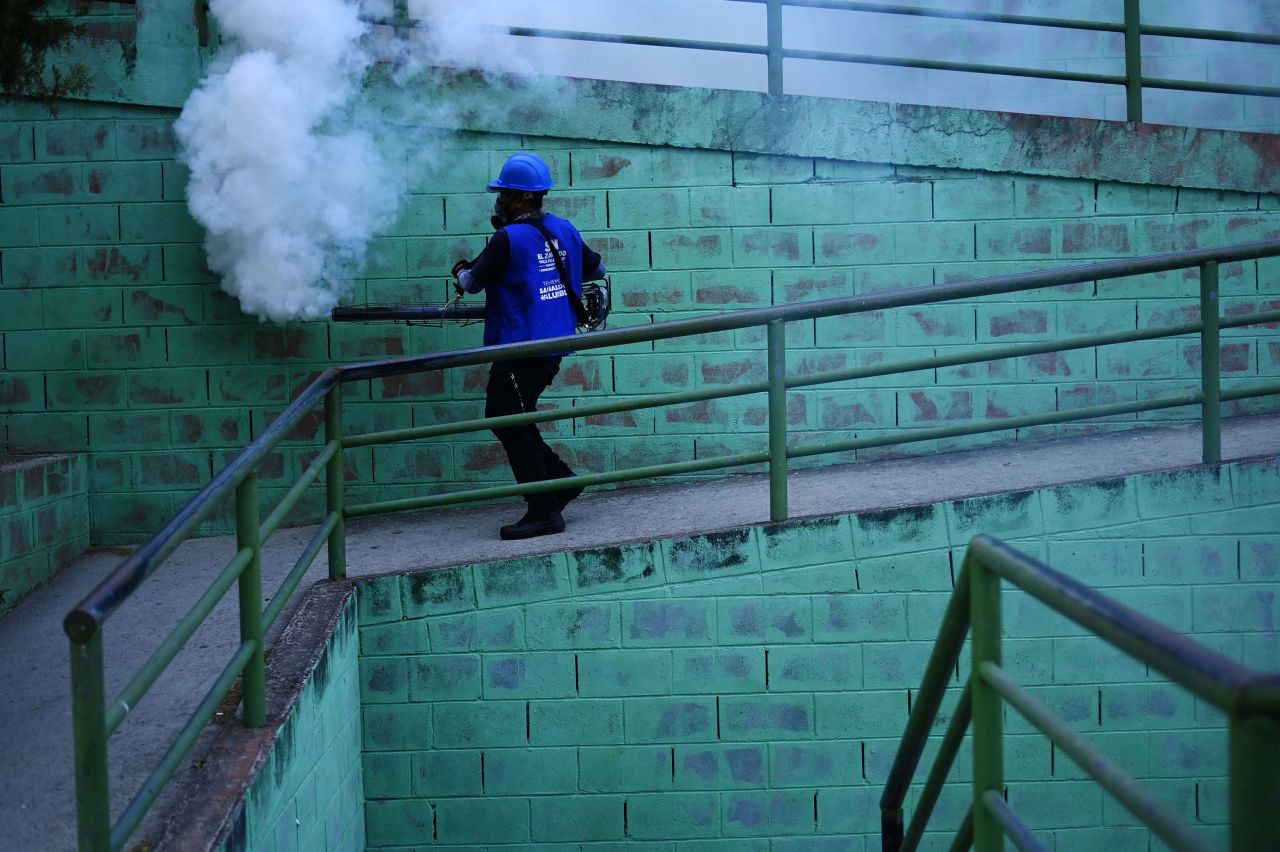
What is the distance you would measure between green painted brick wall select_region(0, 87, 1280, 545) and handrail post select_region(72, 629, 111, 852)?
12.2 feet

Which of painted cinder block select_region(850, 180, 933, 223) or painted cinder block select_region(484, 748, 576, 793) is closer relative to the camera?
painted cinder block select_region(484, 748, 576, 793)

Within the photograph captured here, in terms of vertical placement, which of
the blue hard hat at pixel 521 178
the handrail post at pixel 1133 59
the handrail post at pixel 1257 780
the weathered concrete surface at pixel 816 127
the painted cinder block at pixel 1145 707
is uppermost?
the handrail post at pixel 1133 59

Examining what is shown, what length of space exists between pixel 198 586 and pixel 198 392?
46.7 inches

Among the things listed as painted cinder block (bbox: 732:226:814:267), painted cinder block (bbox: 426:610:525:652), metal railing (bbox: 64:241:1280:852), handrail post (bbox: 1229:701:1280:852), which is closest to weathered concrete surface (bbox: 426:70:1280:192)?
painted cinder block (bbox: 732:226:814:267)

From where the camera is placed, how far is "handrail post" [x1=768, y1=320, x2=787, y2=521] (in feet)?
15.1

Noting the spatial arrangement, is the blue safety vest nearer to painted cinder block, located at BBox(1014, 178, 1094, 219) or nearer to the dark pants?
→ the dark pants

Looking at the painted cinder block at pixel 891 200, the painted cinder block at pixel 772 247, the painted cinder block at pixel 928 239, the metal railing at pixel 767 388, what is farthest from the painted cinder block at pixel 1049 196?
the metal railing at pixel 767 388

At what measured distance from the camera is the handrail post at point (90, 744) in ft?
8.01

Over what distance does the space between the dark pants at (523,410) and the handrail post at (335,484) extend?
2.64 ft

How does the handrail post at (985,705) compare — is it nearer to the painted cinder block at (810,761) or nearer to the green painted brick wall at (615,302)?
the painted cinder block at (810,761)

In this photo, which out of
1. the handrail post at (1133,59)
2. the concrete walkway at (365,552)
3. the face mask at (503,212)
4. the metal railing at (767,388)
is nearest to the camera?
the concrete walkway at (365,552)

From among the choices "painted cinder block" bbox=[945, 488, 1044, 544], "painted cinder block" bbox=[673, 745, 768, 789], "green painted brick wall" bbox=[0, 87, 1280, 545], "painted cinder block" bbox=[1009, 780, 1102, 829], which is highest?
"green painted brick wall" bbox=[0, 87, 1280, 545]

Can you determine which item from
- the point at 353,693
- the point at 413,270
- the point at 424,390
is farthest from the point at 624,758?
the point at 413,270

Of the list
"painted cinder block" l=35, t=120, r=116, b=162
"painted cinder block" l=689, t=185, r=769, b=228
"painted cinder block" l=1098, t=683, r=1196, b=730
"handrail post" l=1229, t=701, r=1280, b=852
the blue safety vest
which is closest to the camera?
"handrail post" l=1229, t=701, r=1280, b=852
